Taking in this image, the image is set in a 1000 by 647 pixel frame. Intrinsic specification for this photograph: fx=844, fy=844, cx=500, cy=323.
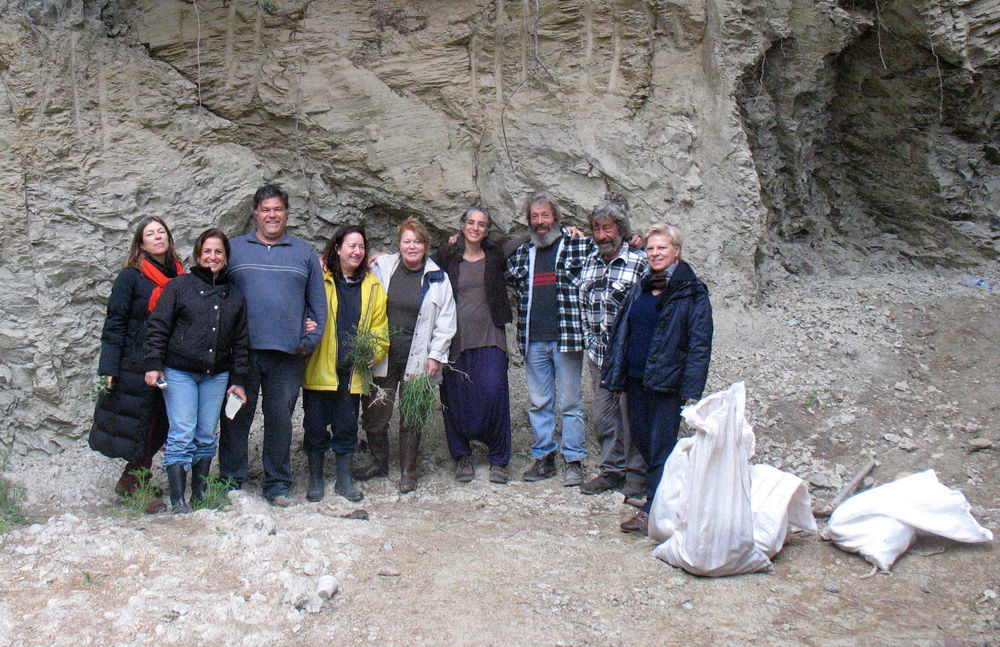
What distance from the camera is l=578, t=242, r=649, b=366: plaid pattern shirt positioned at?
4715 millimetres

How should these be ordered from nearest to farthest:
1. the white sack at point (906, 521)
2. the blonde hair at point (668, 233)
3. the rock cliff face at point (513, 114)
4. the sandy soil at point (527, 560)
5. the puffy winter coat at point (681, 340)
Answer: the sandy soil at point (527, 560), the white sack at point (906, 521), the puffy winter coat at point (681, 340), the blonde hair at point (668, 233), the rock cliff face at point (513, 114)

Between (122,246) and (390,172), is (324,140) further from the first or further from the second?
(122,246)

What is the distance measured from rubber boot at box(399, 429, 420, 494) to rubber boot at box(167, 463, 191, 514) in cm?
125

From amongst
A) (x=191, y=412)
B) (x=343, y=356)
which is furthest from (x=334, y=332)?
(x=191, y=412)

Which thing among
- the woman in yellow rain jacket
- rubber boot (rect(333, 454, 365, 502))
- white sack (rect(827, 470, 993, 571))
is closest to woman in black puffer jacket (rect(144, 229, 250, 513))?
the woman in yellow rain jacket

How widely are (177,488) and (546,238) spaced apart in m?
2.48

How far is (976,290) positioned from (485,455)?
3849 millimetres

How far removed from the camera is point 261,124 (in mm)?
6016

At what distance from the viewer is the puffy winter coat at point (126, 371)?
173 inches

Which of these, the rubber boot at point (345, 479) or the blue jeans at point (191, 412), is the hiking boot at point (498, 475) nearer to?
the rubber boot at point (345, 479)

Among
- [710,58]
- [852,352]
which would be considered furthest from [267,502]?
[710,58]

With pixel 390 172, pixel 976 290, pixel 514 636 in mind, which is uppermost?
pixel 390 172

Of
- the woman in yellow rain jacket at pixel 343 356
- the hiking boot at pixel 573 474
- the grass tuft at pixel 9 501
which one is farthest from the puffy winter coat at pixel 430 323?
the grass tuft at pixel 9 501

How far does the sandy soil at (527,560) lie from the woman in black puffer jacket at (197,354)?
0.36m
